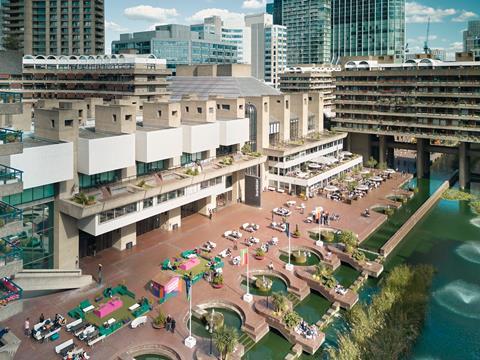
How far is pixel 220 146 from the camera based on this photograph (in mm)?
69000

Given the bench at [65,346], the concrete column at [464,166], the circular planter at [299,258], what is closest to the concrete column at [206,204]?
the circular planter at [299,258]

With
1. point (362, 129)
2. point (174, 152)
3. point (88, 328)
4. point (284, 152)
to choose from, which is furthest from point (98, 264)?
point (362, 129)

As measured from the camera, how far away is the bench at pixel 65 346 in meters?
33.0

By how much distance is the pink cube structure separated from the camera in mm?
38062

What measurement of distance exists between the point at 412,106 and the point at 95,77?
3003 inches

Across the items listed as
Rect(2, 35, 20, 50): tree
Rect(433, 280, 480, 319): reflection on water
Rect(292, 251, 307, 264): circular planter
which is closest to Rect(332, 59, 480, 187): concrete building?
Rect(433, 280, 480, 319): reflection on water

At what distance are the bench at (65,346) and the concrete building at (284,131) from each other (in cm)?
5017

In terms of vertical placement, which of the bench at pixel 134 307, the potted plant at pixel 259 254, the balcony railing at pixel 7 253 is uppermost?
the balcony railing at pixel 7 253

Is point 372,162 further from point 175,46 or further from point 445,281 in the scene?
point 175,46

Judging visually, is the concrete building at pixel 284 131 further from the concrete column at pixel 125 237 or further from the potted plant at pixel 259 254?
the concrete column at pixel 125 237

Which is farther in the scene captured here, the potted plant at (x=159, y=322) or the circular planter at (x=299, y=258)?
the circular planter at (x=299, y=258)

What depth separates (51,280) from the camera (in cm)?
4141

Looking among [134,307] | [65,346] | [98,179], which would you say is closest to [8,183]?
[65,346]

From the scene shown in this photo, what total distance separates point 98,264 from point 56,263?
465 cm
